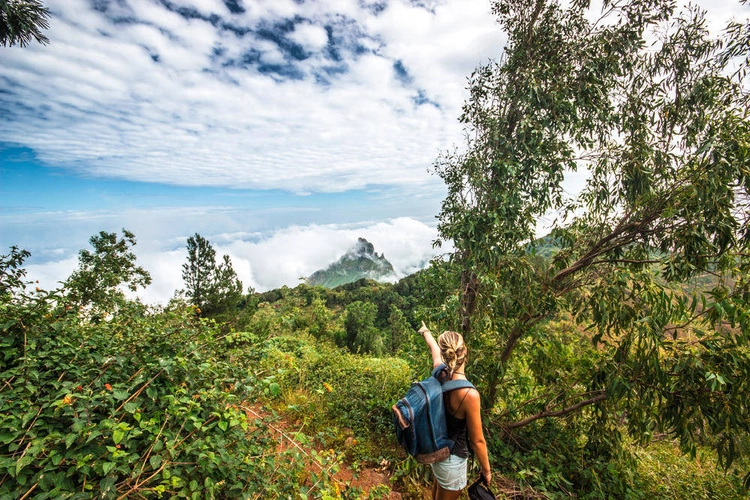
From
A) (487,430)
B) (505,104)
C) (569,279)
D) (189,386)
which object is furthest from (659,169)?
(189,386)

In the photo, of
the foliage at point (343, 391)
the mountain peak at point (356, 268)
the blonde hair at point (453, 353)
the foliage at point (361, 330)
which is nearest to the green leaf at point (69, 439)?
the foliage at point (343, 391)

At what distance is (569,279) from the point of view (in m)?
4.37

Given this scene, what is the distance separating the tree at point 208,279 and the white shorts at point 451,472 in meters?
14.5

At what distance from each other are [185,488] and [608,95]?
5.69 metres

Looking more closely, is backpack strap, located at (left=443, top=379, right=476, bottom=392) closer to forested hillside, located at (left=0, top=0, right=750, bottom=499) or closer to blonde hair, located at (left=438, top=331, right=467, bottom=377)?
blonde hair, located at (left=438, top=331, right=467, bottom=377)

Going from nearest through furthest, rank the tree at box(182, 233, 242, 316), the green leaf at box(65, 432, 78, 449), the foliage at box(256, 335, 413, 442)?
the green leaf at box(65, 432, 78, 449), the foliage at box(256, 335, 413, 442), the tree at box(182, 233, 242, 316)

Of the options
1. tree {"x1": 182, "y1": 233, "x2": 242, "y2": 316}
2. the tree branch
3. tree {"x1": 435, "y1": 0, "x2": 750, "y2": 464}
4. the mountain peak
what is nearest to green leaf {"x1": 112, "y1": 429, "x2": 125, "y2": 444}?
tree {"x1": 435, "y1": 0, "x2": 750, "y2": 464}

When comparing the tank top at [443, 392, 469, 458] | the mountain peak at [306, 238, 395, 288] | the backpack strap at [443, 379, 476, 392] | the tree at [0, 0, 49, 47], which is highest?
the tree at [0, 0, 49, 47]

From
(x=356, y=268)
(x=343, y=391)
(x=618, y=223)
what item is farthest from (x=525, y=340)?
(x=356, y=268)

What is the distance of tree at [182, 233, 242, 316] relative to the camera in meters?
14.9

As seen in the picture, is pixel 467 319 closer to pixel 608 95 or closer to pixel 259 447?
pixel 259 447

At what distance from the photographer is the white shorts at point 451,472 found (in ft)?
7.73

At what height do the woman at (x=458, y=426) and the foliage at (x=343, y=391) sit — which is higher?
the woman at (x=458, y=426)

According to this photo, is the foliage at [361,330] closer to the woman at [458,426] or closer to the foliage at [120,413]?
the woman at [458,426]
